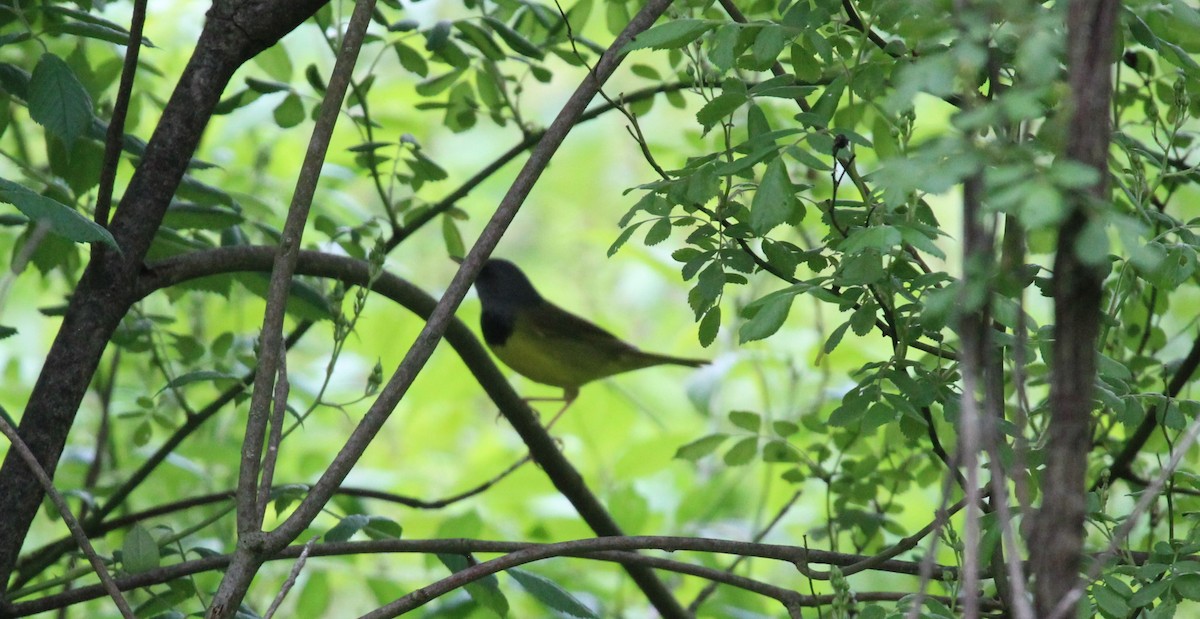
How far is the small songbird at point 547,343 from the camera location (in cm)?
511

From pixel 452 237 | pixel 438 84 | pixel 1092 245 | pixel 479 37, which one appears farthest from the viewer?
pixel 452 237

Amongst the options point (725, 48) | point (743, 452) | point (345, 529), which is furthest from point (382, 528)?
point (725, 48)

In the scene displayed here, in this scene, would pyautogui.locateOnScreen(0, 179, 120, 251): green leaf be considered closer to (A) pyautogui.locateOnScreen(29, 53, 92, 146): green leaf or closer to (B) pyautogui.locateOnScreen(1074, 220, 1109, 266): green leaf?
(A) pyautogui.locateOnScreen(29, 53, 92, 146): green leaf

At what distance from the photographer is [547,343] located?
5195 mm

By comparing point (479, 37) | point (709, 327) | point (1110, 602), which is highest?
point (479, 37)

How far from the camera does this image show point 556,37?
2693 mm

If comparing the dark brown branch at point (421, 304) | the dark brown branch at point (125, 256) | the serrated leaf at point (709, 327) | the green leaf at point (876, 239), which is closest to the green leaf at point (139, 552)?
the dark brown branch at point (125, 256)

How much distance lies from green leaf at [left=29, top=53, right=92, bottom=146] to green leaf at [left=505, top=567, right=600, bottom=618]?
3.64 ft

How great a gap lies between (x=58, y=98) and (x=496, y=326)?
3387mm

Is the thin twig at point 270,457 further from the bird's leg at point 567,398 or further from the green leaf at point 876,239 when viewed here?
the bird's leg at point 567,398

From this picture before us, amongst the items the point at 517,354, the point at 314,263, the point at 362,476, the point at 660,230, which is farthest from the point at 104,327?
the point at 517,354

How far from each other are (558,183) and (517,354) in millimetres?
2099

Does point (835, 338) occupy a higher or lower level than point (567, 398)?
lower

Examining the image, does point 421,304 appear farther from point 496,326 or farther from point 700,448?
point 496,326
